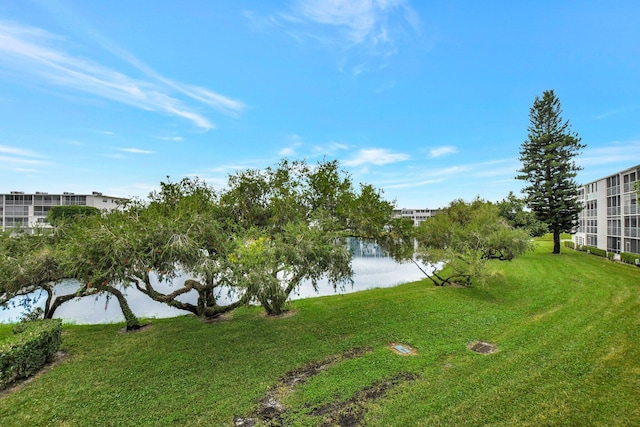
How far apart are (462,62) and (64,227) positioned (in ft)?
86.3

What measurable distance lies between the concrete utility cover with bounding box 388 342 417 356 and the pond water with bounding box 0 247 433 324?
10.6ft

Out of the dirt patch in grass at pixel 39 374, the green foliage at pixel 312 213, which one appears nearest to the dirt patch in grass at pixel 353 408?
the green foliage at pixel 312 213

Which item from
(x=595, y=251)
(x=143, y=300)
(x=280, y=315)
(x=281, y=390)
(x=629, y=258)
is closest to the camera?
(x=281, y=390)

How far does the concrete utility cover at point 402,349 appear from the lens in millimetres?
10188

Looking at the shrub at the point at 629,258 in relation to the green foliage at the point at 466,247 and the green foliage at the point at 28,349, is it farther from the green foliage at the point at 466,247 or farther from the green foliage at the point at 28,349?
the green foliage at the point at 28,349

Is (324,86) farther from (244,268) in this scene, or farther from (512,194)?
(512,194)

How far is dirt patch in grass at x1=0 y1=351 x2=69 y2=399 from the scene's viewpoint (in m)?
8.37

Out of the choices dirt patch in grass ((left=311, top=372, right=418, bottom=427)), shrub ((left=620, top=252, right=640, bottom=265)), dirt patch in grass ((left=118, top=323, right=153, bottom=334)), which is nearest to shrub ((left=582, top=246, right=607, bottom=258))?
shrub ((left=620, top=252, right=640, bottom=265))

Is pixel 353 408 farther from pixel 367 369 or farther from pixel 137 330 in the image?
pixel 137 330

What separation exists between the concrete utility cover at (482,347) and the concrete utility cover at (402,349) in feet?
6.97

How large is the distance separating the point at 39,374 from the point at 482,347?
47.9 feet

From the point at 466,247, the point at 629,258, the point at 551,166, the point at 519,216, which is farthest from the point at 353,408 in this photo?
the point at 519,216

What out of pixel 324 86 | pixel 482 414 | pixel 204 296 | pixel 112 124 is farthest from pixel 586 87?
pixel 112 124

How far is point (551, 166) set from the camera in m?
36.8
